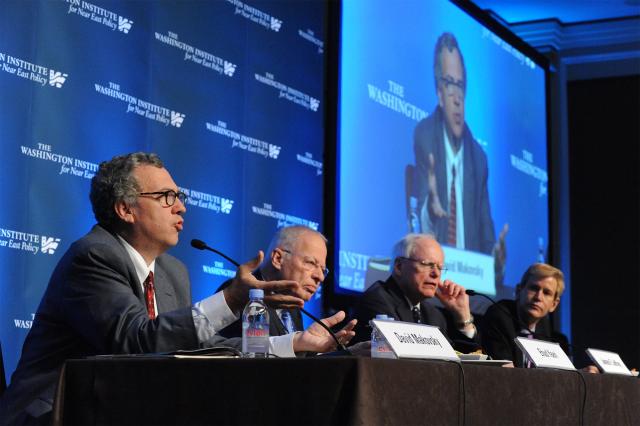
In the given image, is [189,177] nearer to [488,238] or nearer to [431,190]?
[431,190]

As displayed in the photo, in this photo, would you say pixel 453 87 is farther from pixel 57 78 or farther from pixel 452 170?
pixel 57 78

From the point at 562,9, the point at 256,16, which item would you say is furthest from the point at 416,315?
the point at 562,9

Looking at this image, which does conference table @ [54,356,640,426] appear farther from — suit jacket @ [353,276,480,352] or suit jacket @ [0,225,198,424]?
suit jacket @ [353,276,480,352]

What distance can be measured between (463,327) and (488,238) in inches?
89.2

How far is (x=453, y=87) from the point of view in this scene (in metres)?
6.32

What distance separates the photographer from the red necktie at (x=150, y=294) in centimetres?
278

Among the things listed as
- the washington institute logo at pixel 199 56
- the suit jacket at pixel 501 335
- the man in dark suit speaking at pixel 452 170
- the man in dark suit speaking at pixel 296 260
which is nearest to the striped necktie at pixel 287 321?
the man in dark suit speaking at pixel 296 260

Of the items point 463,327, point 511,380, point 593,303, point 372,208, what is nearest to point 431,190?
point 372,208

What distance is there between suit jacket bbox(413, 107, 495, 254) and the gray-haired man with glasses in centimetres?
138

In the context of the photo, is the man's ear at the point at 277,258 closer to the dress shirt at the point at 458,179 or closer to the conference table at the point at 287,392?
the conference table at the point at 287,392

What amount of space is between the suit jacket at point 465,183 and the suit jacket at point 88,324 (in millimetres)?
3362

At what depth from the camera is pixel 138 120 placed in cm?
422

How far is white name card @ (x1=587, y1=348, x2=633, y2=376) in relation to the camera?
327 cm

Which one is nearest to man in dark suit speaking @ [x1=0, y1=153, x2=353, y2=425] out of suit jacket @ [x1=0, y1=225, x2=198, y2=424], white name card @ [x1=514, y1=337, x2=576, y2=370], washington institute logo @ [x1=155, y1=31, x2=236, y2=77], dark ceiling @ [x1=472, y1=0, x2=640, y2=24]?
suit jacket @ [x1=0, y1=225, x2=198, y2=424]
